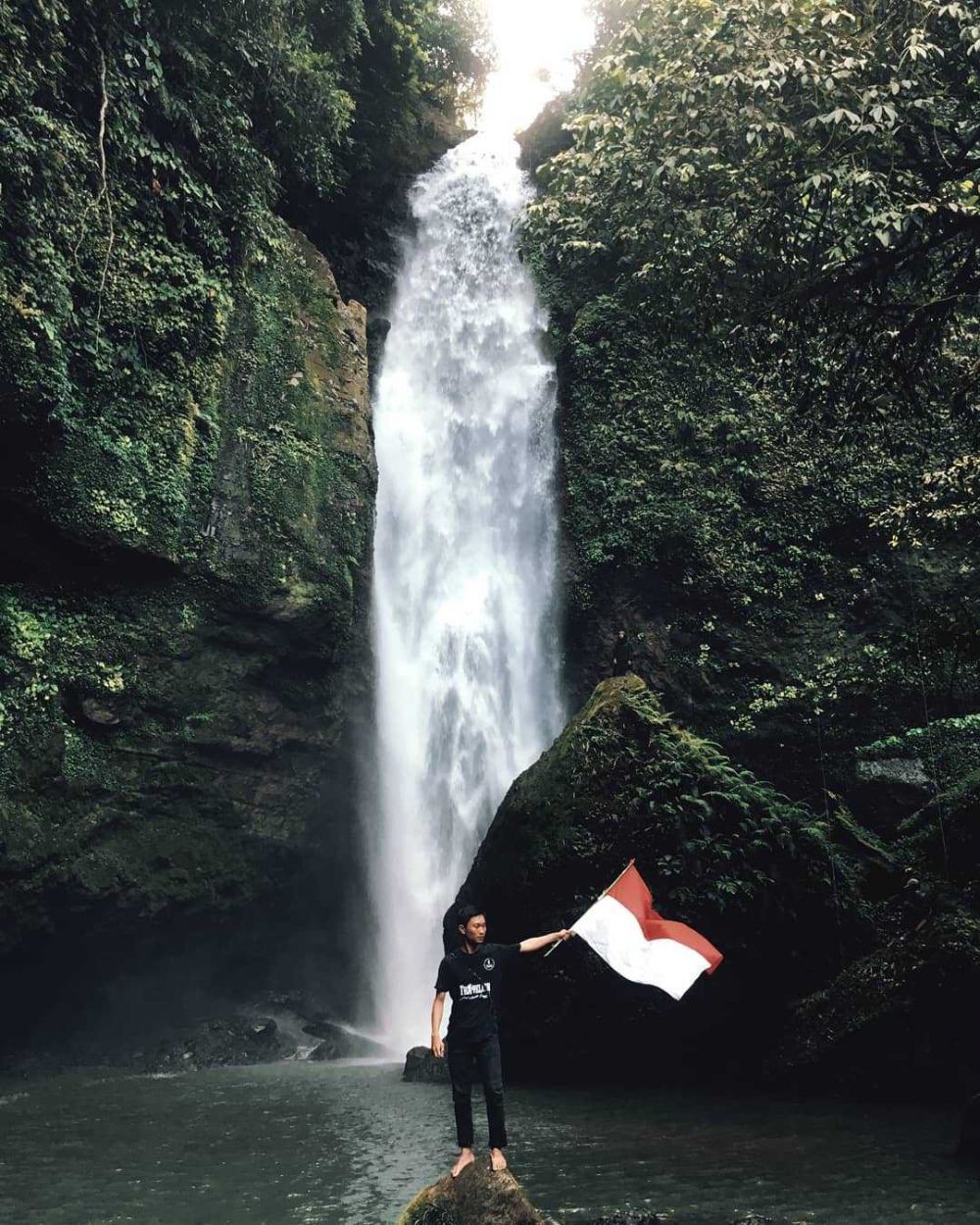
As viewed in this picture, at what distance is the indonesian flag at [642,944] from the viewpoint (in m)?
5.33

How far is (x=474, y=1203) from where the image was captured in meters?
4.41

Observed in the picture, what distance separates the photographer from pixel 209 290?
1341 centimetres

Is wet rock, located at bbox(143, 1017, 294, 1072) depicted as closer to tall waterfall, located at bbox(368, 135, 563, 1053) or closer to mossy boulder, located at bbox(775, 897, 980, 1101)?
tall waterfall, located at bbox(368, 135, 563, 1053)

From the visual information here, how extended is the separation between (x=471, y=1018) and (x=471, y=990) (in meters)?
0.15

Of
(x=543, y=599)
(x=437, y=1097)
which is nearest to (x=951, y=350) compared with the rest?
(x=543, y=599)

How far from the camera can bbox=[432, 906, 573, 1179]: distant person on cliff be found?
17.0ft

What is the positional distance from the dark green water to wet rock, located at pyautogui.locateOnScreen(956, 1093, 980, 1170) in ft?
0.62

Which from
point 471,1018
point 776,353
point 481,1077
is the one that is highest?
point 776,353

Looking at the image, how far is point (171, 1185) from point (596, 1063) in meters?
4.88

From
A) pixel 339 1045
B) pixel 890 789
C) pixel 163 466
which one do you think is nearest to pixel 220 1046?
pixel 339 1045

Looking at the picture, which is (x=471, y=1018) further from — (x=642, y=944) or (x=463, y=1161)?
(x=642, y=944)

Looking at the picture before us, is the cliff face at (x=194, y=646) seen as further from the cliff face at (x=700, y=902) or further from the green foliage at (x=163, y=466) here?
the cliff face at (x=700, y=902)

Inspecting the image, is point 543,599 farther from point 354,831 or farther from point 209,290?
point 209,290

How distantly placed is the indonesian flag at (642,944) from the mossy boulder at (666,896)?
4.07 m
